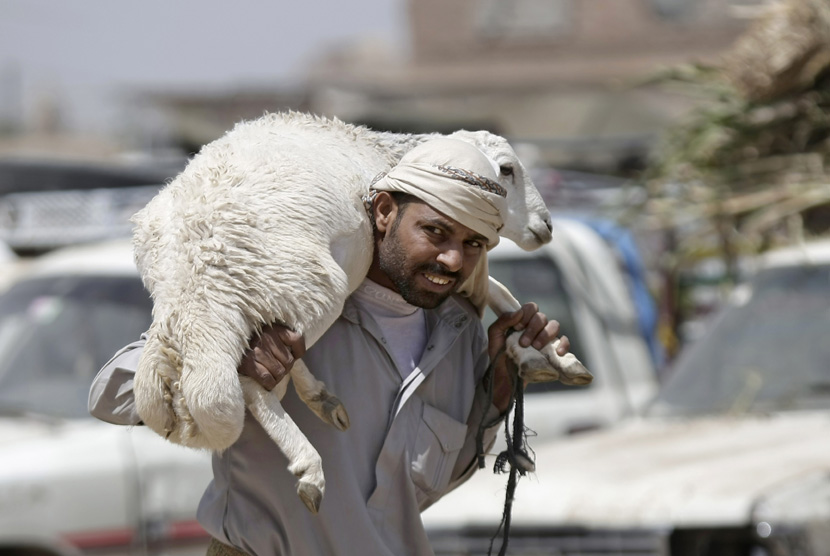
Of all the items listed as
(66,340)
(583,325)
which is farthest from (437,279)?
(583,325)

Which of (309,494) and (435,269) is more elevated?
(435,269)

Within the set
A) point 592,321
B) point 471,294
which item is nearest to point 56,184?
point 592,321

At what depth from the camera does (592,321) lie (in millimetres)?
6078

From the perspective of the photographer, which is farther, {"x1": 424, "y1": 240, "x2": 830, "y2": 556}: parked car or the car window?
the car window

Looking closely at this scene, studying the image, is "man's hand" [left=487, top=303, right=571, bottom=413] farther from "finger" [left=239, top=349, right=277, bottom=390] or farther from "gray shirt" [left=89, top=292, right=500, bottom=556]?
"finger" [left=239, top=349, right=277, bottom=390]

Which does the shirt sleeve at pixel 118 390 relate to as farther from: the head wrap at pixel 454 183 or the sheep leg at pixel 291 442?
the head wrap at pixel 454 183

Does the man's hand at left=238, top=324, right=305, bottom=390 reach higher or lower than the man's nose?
lower

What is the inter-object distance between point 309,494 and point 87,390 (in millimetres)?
3403

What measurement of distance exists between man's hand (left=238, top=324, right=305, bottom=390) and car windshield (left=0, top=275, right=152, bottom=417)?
125 inches

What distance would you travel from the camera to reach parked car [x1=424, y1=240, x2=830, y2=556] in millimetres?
3656

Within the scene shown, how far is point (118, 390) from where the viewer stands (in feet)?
7.53

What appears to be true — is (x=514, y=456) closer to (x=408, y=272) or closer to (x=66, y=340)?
(x=408, y=272)

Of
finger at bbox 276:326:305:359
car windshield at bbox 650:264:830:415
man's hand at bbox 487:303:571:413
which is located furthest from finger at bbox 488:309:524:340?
car windshield at bbox 650:264:830:415

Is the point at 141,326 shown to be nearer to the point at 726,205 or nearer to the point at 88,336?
the point at 88,336
